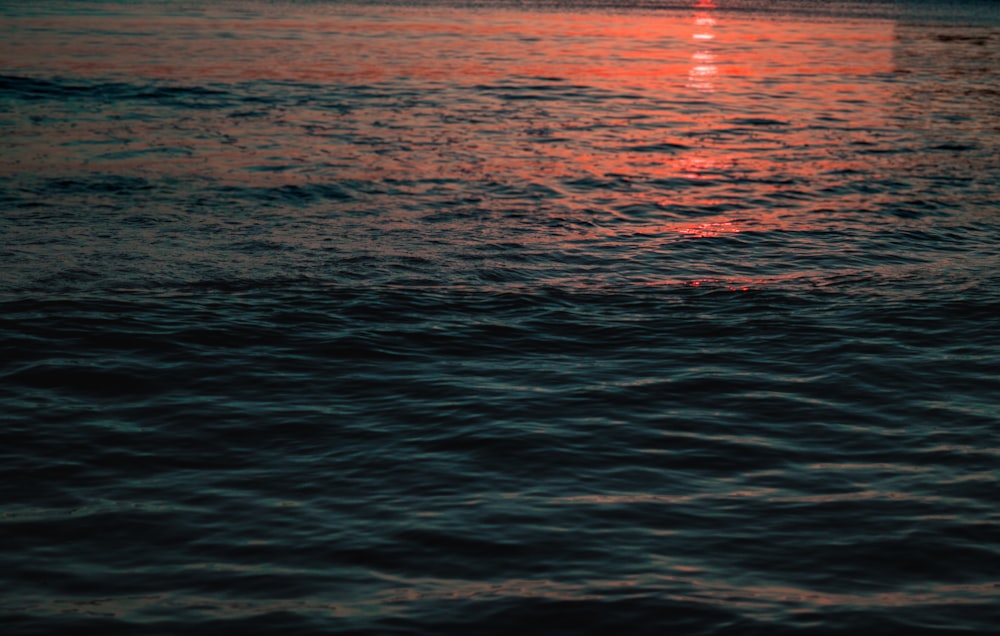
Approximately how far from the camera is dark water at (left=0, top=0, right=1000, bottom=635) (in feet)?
17.0

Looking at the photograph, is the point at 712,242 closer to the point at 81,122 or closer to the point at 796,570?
the point at 796,570

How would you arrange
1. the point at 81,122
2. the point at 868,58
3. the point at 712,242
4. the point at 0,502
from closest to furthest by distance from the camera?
the point at 0,502
the point at 712,242
the point at 81,122
the point at 868,58

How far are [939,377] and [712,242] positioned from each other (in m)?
4.44

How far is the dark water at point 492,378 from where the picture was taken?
5.18 meters

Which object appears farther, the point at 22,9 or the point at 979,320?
the point at 22,9

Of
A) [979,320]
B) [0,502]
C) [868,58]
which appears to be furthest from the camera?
[868,58]

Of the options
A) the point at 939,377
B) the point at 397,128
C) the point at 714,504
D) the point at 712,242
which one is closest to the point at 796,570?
the point at 714,504

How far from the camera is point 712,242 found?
1228 centimetres

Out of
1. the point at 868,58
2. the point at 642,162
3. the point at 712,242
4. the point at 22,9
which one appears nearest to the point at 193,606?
the point at 712,242

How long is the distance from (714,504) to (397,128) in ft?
46.5

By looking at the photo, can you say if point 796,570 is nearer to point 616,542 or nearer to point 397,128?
point 616,542

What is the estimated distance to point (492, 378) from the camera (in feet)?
26.2

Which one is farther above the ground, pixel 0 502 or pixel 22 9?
pixel 22 9

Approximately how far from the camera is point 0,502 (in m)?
5.93
